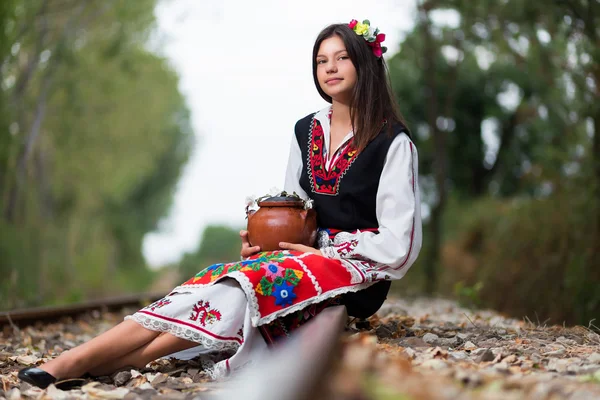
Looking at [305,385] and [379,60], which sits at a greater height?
[379,60]

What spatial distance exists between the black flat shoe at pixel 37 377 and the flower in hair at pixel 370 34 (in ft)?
7.45

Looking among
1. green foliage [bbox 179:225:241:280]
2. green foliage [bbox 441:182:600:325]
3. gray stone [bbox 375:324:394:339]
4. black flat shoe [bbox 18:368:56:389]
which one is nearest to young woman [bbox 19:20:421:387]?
black flat shoe [bbox 18:368:56:389]

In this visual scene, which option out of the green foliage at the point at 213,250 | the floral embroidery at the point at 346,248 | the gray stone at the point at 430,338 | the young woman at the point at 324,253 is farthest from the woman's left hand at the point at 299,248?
the green foliage at the point at 213,250

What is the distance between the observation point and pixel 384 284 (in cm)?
380

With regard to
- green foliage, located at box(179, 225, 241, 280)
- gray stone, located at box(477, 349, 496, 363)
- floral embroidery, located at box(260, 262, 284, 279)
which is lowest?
green foliage, located at box(179, 225, 241, 280)

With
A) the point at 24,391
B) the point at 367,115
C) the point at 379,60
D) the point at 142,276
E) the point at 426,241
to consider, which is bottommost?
the point at 142,276

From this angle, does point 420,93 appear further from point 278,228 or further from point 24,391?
point 24,391

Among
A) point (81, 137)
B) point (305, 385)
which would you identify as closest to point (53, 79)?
point (81, 137)

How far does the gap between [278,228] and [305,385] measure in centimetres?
183

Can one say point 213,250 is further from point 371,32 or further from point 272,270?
point 272,270

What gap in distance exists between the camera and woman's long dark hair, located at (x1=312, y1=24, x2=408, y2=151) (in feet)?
12.6

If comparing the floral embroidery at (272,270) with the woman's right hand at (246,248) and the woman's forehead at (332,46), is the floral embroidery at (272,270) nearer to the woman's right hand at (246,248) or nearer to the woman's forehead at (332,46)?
the woman's right hand at (246,248)

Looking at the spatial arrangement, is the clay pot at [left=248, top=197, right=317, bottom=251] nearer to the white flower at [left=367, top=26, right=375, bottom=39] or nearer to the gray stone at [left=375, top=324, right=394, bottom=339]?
the gray stone at [left=375, top=324, right=394, bottom=339]

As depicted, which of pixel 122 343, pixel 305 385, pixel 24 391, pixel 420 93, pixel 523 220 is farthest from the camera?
pixel 420 93
